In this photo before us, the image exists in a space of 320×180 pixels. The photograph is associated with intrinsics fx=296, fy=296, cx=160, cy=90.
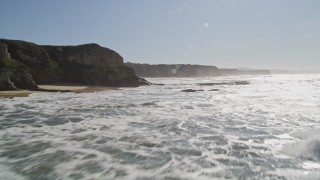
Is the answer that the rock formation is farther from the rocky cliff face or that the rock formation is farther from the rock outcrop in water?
the rocky cliff face

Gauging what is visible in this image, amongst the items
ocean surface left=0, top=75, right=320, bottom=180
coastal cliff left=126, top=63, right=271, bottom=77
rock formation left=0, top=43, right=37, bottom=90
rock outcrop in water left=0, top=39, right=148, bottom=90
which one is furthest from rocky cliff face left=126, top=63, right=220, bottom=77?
ocean surface left=0, top=75, right=320, bottom=180

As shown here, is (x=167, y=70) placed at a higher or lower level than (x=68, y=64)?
lower

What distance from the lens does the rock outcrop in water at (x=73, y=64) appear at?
44.3 m

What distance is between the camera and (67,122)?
13398mm

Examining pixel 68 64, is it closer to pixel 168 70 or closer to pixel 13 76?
pixel 13 76

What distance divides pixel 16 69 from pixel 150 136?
29394 mm

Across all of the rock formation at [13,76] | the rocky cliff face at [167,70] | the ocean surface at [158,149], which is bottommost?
the rocky cliff face at [167,70]

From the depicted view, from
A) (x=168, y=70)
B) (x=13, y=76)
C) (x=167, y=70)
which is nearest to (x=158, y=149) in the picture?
(x=13, y=76)

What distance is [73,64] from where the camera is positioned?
169 ft

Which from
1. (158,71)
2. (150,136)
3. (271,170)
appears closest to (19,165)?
(150,136)

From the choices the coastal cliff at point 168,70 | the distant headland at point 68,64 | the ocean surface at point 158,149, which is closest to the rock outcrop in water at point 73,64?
the distant headland at point 68,64

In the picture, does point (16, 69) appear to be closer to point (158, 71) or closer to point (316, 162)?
point (316, 162)

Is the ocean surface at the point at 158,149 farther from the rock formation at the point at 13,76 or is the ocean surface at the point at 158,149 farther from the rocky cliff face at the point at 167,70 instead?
the rocky cliff face at the point at 167,70

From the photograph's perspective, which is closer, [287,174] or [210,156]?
[287,174]
